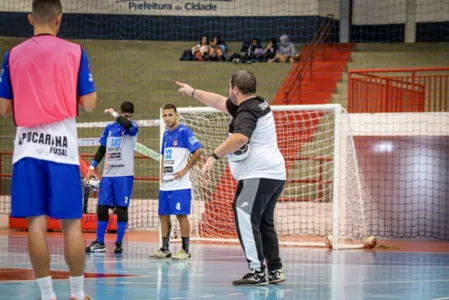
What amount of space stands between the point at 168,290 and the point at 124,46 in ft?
65.1

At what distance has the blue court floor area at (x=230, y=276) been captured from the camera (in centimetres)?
772

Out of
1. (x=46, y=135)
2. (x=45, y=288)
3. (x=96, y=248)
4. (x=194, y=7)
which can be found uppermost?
(x=194, y=7)

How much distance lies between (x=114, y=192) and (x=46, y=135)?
6984mm

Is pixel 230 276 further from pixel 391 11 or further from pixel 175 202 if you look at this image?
pixel 391 11

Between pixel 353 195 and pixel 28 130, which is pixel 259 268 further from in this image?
pixel 353 195

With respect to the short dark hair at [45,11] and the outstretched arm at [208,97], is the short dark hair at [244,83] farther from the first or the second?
the short dark hair at [45,11]

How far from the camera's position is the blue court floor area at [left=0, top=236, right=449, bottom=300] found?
772 cm

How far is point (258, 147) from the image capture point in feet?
28.3

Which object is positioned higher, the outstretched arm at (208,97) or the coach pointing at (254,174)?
the outstretched arm at (208,97)

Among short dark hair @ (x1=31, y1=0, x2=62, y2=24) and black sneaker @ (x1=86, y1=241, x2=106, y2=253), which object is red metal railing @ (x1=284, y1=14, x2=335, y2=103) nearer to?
black sneaker @ (x1=86, y1=241, x2=106, y2=253)

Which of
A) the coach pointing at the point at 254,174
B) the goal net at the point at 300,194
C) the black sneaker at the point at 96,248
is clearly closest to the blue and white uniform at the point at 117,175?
the black sneaker at the point at 96,248

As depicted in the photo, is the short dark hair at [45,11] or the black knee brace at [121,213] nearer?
the short dark hair at [45,11]

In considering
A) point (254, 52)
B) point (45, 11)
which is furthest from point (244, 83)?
point (254, 52)

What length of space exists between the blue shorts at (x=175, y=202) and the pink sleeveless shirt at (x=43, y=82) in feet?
19.9
